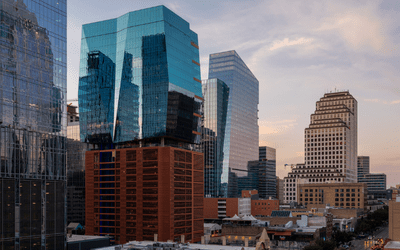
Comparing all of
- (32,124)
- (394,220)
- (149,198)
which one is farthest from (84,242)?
(394,220)

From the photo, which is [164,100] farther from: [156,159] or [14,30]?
[14,30]

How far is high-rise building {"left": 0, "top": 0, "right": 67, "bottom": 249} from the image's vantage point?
11081 cm

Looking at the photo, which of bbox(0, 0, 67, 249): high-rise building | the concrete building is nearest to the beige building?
the concrete building

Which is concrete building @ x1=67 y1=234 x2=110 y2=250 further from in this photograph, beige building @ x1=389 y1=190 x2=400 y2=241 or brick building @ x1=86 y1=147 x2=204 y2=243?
beige building @ x1=389 y1=190 x2=400 y2=241

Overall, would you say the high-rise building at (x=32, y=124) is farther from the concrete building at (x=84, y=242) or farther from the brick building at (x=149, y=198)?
the brick building at (x=149, y=198)

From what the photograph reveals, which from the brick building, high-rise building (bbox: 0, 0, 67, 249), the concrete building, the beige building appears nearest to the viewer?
high-rise building (bbox: 0, 0, 67, 249)

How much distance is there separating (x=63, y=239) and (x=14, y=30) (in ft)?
182

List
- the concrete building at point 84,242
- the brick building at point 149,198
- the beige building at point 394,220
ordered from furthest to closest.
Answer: the brick building at point 149,198 → the beige building at point 394,220 → the concrete building at point 84,242

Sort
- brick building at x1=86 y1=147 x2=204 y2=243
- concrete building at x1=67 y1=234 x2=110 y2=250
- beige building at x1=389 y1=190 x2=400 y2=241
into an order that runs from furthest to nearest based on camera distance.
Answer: brick building at x1=86 y1=147 x2=204 y2=243
beige building at x1=389 y1=190 x2=400 y2=241
concrete building at x1=67 y1=234 x2=110 y2=250

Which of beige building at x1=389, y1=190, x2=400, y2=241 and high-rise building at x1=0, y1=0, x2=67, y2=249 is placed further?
beige building at x1=389, y1=190, x2=400, y2=241

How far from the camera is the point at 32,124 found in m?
118

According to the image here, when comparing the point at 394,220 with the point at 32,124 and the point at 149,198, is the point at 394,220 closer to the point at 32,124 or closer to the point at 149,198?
the point at 149,198

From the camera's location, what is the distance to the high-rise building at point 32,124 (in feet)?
364

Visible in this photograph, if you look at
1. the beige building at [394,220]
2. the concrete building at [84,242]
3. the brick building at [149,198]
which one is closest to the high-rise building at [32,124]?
the concrete building at [84,242]
